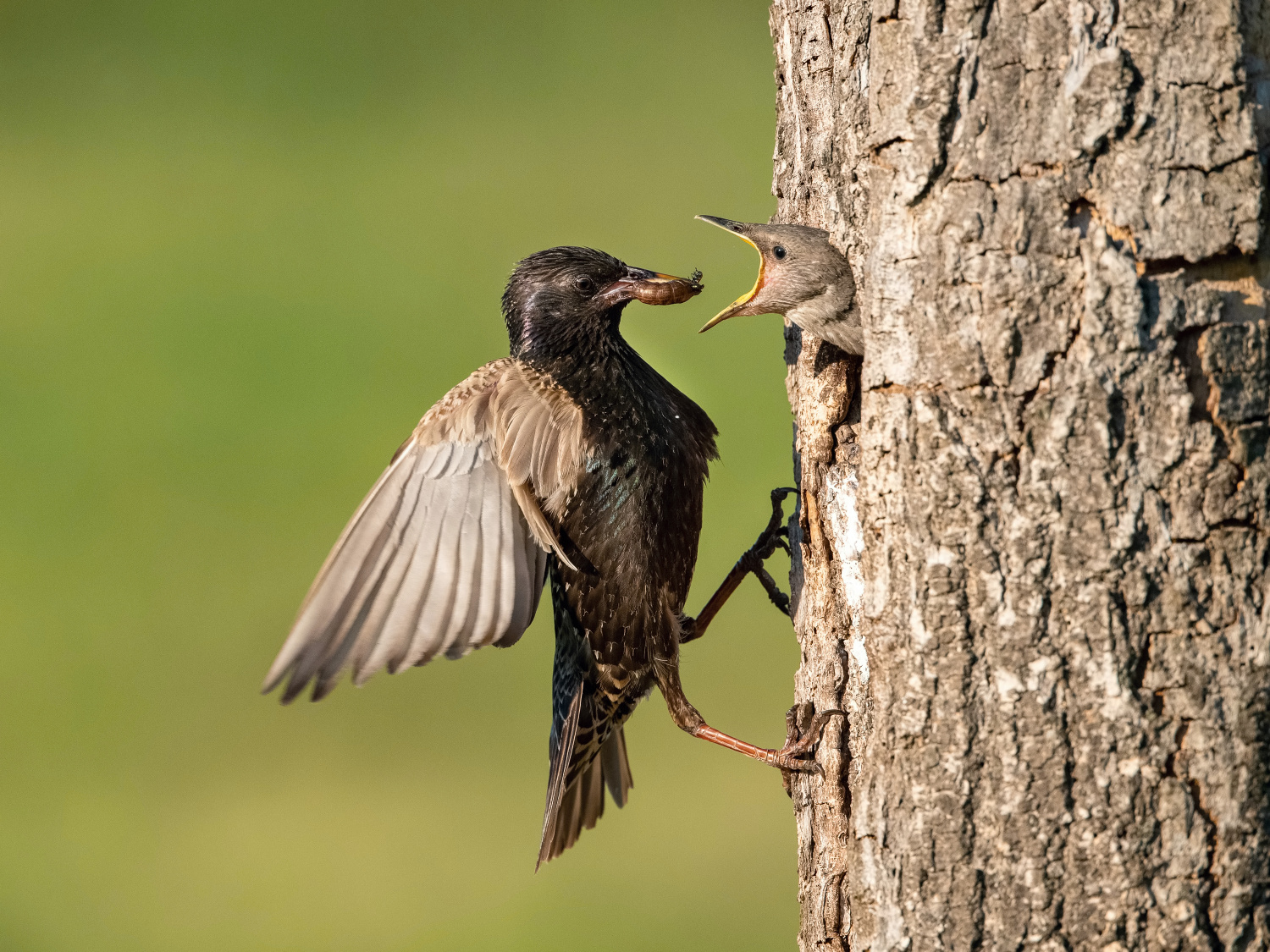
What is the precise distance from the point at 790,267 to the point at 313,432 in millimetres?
5021

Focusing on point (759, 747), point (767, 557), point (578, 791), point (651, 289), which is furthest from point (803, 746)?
point (651, 289)

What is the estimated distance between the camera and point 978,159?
1718mm

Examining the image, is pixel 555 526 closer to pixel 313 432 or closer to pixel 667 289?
pixel 667 289

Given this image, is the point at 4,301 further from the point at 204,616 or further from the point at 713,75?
the point at 713,75

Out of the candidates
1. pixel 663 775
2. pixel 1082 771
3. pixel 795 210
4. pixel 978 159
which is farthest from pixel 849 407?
pixel 663 775

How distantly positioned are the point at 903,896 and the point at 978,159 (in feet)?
3.59

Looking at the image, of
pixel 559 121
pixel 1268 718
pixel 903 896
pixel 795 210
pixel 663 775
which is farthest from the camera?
pixel 559 121

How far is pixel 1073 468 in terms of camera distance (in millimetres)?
1672

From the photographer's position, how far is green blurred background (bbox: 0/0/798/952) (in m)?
5.58

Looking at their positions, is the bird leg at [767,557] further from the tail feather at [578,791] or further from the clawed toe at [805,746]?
the clawed toe at [805,746]

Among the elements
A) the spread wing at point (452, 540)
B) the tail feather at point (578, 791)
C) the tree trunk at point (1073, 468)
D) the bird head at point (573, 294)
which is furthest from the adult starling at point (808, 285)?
the tail feather at point (578, 791)

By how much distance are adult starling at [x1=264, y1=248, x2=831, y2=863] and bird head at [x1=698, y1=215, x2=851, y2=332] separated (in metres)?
0.79

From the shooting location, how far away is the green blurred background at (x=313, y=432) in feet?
18.3

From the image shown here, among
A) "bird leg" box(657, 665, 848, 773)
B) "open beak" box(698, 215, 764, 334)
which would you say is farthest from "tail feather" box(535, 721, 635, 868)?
"open beak" box(698, 215, 764, 334)
